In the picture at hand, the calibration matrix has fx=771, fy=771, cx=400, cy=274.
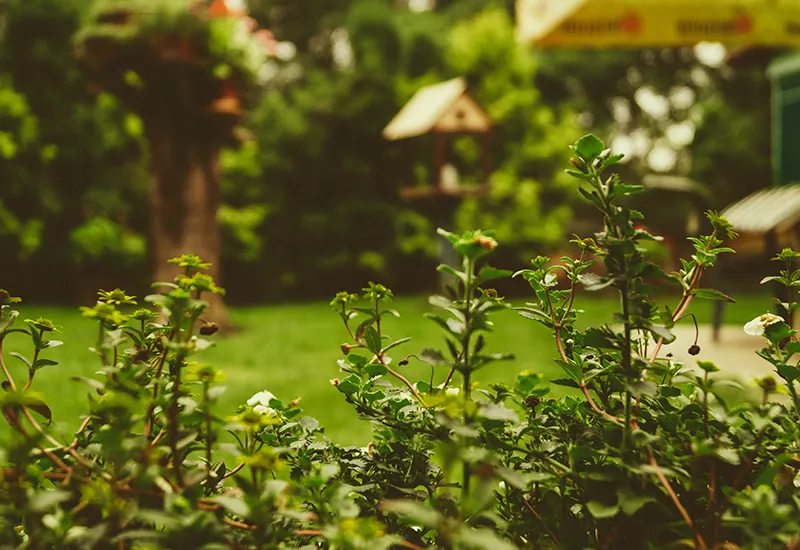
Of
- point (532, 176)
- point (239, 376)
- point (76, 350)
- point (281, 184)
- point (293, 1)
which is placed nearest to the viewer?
point (239, 376)

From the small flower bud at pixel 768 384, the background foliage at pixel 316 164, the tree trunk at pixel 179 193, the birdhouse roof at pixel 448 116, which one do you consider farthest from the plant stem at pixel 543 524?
the background foliage at pixel 316 164

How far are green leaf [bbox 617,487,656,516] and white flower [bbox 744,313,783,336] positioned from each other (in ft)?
1.24

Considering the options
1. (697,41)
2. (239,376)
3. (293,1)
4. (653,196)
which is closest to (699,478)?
(697,41)

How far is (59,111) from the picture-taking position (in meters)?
11.2

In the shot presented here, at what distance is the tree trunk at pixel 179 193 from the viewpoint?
22.5 ft

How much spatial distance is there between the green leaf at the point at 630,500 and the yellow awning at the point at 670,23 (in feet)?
11.6

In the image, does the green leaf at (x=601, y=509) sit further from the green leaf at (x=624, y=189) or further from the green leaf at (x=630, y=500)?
the green leaf at (x=624, y=189)

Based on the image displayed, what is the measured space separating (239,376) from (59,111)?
25.2 ft

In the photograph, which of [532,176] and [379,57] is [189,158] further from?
[532,176]

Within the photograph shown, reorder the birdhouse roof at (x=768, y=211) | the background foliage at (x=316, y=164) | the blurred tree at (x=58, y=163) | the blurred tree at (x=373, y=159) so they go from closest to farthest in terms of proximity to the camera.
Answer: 1. the birdhouse roof at (x=768, y=211)
2. the blurred tree at (x=58, y=163)
3. the background foliage at (x=316, y=164)
4. the blurred tree at (x=373, y=159)

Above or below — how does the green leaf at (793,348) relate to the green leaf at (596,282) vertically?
below

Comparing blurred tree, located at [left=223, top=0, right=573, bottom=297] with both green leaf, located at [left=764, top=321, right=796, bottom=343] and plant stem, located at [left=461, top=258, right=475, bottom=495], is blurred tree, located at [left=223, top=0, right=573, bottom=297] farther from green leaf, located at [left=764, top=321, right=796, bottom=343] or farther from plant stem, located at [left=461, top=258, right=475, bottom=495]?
plant stem, located at [left=461, top=258, right=475, bottom=495]

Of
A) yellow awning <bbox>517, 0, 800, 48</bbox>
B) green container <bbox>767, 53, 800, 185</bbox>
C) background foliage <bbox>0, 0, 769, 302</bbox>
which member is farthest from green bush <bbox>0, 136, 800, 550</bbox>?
background foliage <bbox>0, 0, 769, 302</bbox>

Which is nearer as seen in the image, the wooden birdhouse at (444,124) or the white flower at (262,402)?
the white flower at (262,402)
